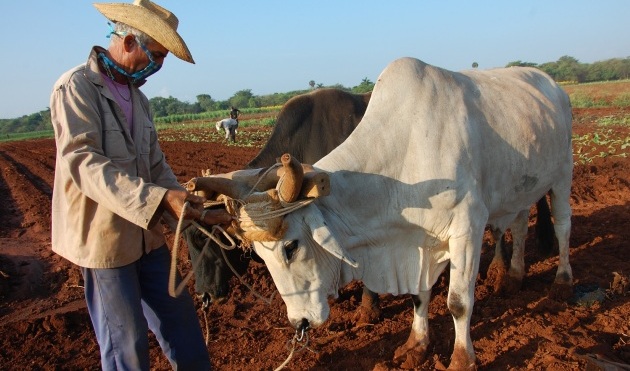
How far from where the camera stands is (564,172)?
5277mm

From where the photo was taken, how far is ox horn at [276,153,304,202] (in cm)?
278

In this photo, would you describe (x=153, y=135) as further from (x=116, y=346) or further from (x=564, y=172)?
(x=564, y=172)

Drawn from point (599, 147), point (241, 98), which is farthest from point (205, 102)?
point (599, 147)

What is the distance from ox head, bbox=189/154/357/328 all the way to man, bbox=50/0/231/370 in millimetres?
298

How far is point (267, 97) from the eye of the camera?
92.8 metres

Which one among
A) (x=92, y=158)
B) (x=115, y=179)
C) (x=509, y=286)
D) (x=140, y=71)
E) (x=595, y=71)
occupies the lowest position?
(x=595, y=71)

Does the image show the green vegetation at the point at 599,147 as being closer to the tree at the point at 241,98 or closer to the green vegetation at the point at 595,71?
the green vegetation at the point at 595,71

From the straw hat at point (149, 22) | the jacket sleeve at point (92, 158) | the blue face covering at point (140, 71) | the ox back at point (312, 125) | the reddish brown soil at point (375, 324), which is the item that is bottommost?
the reddish brown soil at point (375, 324)

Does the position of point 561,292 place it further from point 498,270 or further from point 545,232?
point 545,232

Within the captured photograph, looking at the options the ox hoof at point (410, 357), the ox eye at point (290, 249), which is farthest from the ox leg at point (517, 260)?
the ox eye at point (290, 249)

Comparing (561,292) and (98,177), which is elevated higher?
(98,177)

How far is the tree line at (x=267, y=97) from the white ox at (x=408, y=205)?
32.5 m

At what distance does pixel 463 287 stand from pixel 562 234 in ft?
7.06

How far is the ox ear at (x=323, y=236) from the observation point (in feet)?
10.2
